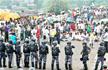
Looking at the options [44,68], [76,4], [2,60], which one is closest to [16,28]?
[2,60]

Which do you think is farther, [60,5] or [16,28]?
[60,5]

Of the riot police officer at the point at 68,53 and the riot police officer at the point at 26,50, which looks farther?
the riot police officer at the point at 26,50

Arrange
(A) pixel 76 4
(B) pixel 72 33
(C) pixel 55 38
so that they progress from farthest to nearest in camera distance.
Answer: (A) pixel 76 4 < (B) pixel 72 33 < (C) pixel 55 38

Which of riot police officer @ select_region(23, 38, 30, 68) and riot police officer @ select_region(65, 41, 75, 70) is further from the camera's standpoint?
riot police officer @ select_region(23, 38, 30, 68)

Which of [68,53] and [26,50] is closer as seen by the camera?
[68,53]

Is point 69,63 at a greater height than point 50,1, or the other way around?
point 50,1

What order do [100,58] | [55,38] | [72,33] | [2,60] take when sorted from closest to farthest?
[100,58] → [2,60] → [55,38] → [72,33]

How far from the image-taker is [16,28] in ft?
68.6

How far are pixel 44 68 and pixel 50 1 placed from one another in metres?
39.4

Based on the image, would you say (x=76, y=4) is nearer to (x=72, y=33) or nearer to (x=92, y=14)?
(x=92, y=14)

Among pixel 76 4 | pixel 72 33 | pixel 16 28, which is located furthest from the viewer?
pixel 76 4

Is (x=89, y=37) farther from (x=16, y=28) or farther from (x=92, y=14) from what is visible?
(x=92, y=14)

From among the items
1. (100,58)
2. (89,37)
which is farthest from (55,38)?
(100,58)

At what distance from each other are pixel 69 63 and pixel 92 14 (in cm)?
1741
